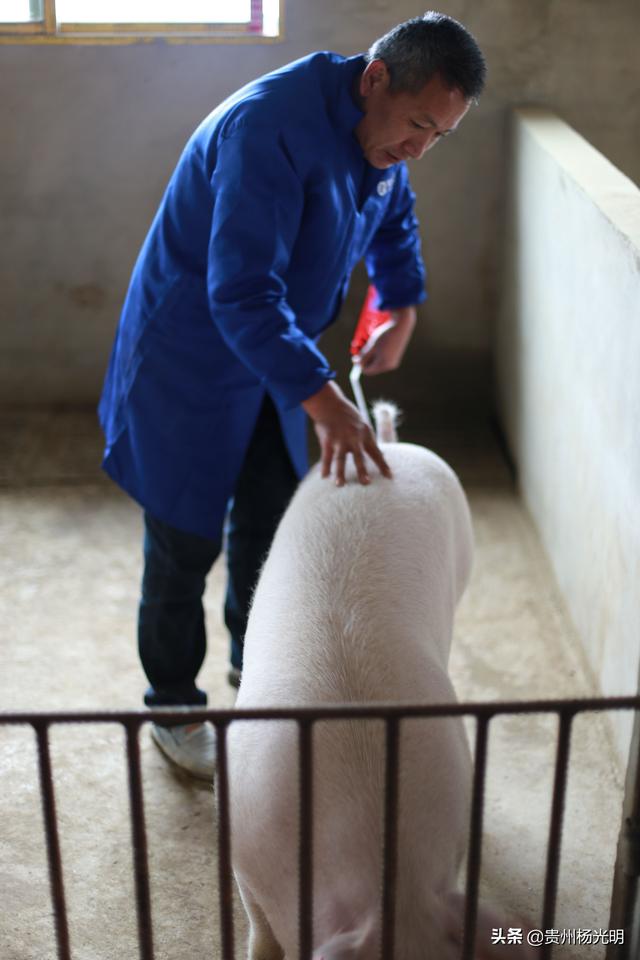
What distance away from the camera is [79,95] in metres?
3.80

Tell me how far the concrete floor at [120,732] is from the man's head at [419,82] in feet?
4.24

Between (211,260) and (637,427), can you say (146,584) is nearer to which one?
(211,260)

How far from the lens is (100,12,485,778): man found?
179 centimetres

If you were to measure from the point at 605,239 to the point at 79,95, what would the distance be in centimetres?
210

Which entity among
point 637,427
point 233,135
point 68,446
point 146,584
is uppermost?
point 233,135

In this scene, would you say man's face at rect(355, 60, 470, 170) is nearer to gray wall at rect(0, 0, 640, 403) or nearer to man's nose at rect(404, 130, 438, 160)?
man's nose at rect(404, 130, 438, 160)

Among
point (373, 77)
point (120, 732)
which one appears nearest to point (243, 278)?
point (373, 77)

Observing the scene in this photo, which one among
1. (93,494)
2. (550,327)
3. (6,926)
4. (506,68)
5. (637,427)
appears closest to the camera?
(6,926)

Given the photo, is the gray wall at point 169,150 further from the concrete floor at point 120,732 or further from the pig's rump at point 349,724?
the pig's rump at point 349,724

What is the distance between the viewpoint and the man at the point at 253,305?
5.87 feet

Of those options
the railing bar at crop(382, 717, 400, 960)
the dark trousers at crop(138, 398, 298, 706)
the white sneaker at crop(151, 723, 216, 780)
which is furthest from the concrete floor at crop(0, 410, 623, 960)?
the railing bar at crop(382, 717, 400, 960)

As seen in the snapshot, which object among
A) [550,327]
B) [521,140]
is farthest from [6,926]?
[521,140]

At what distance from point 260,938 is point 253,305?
96cm

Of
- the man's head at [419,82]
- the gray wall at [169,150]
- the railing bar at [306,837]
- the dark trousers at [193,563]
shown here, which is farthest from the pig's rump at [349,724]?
the gray wall at [169,150]
